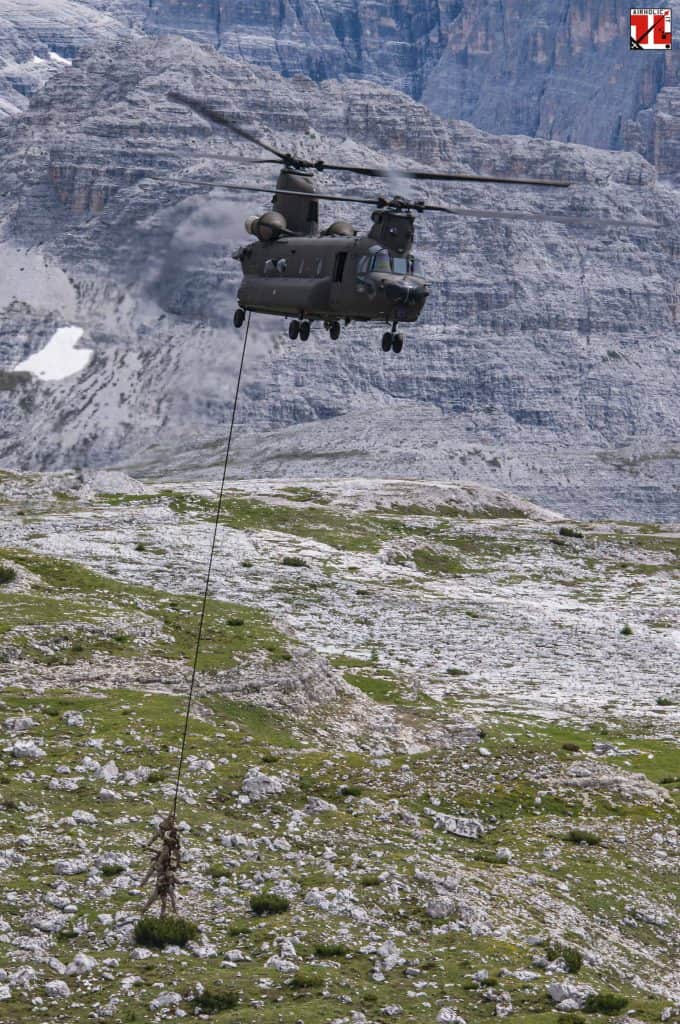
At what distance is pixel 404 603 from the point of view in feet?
284

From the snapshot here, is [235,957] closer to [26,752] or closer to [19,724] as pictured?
[26,752]

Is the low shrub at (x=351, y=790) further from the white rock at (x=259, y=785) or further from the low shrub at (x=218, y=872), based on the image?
the low shrub at (x=218, y=872)

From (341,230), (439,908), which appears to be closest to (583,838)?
(439,908)

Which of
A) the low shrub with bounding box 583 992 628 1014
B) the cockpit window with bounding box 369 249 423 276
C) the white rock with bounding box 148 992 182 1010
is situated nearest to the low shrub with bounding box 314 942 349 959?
the white rock with bounding box 148 992 182 1010

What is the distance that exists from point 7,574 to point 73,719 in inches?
873

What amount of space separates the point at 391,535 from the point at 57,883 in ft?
266

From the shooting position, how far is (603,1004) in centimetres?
3209

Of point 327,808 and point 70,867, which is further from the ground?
point 327,808

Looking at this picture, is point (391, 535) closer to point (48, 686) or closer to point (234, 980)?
point (48, 686)

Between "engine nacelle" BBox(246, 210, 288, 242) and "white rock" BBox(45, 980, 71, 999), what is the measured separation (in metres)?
26.8

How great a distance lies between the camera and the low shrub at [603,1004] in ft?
105

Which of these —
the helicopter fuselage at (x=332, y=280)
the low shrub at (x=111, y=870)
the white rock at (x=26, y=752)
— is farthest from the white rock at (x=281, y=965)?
the helicopter fuselage at (x=332, y=280)

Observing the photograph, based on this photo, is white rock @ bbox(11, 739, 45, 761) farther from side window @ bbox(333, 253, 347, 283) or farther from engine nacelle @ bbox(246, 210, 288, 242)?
engine nacelle @ bbox(246, 210, 288, 242)

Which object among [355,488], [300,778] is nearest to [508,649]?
[300,778]
